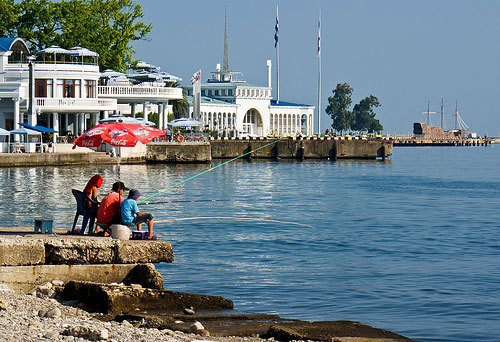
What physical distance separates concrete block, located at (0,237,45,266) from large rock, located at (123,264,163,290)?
60.8 inches

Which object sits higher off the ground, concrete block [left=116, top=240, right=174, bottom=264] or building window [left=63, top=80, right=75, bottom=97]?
building window [left=63, top=80, right=75, bottom=97]

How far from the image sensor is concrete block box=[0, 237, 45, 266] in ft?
52.9

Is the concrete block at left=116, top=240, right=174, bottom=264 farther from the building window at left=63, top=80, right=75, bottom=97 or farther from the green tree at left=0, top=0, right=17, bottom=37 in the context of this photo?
the green tree at left=0, top=0, right=17, bottom=37

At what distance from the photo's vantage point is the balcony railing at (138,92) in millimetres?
83325

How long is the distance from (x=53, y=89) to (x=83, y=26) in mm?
14577

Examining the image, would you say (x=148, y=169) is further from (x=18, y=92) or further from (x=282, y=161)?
(x=282, y=161)

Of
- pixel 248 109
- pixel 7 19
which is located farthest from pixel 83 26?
pixel 248 109

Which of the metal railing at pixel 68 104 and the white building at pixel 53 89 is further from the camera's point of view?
the metal railing at pixel 68 104

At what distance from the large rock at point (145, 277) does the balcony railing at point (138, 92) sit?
6711 cm

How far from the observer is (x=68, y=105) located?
76500 mm

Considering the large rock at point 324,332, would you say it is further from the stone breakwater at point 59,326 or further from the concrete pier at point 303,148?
the concrete pier at point 303,148

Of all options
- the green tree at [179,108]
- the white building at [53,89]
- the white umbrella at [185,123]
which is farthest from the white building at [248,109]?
the white building at [53,89]

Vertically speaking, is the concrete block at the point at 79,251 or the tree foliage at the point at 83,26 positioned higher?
the tree foliage at the point at 83,26

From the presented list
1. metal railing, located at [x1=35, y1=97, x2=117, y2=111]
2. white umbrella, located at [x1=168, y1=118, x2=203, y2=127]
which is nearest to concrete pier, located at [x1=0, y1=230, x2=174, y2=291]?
metal railing, located at [x1=35, y1=97, x2=117, y2=111]
